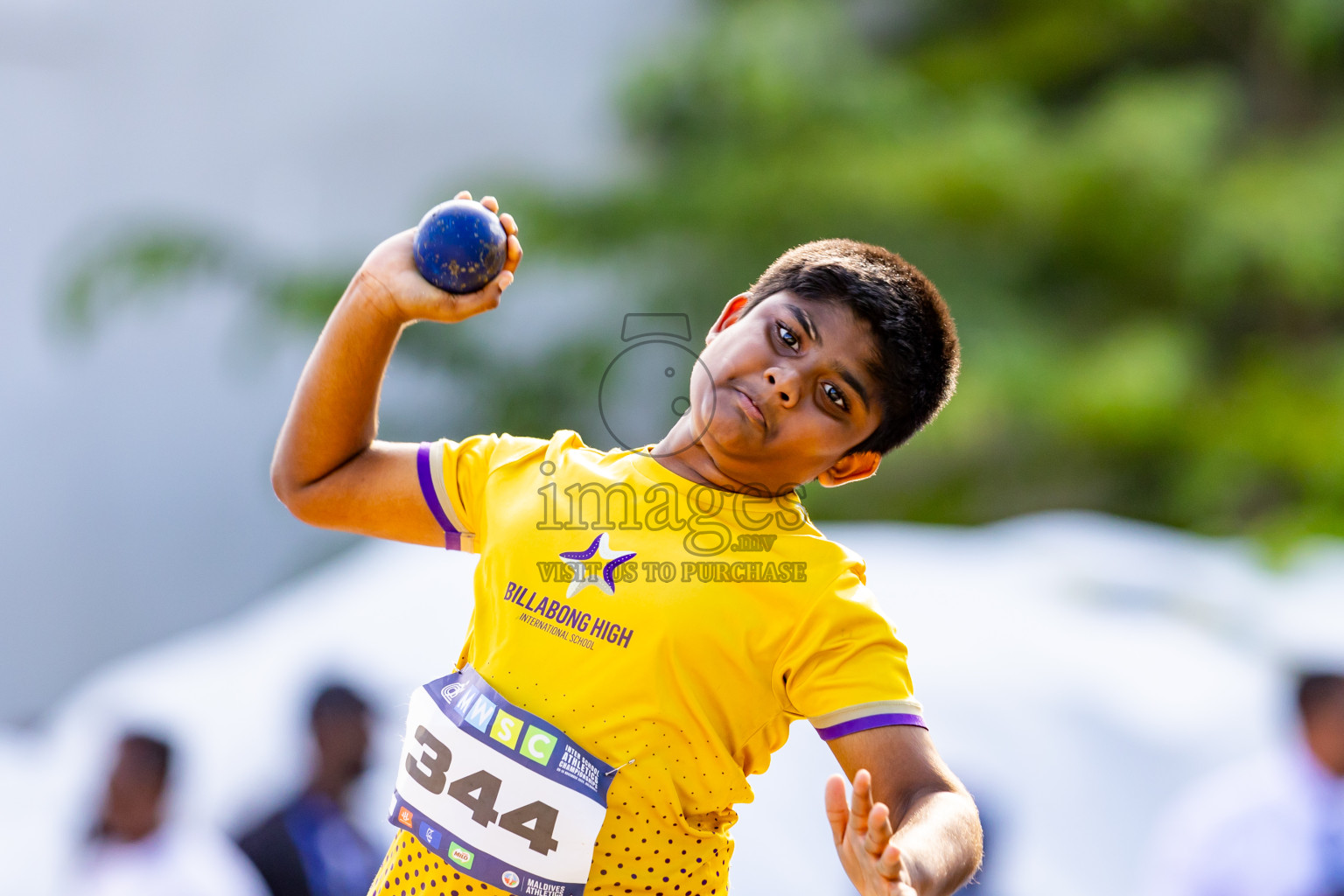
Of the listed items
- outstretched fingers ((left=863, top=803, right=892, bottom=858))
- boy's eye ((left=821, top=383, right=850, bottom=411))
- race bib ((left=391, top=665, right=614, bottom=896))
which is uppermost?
boy's eye ((left=821, top=383, right=850, bottom=411))

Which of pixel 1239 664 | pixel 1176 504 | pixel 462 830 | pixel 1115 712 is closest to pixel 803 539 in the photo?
pixel 462 830

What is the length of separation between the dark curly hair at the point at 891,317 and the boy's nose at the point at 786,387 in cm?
10

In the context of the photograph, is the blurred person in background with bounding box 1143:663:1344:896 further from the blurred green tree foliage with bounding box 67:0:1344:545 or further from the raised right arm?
the raised right arm

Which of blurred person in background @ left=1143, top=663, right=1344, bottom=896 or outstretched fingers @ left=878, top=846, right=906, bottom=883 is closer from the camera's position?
outstretched fingers @ left=878, top=846, right=906, bottom=883

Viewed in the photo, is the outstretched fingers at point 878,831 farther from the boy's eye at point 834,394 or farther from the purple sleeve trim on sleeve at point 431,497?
the purple sleeve trim on sleeve at point 431,497

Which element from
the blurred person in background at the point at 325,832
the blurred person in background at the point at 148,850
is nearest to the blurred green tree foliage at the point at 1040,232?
the blurred person in background at the point at 325,832

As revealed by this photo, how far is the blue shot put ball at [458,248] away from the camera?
1.59m

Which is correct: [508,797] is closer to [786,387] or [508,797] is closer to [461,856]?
[461,856]

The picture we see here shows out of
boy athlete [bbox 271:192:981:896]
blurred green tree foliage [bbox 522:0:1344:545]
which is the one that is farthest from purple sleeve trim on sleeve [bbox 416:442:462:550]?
blurred green tree foliage [bbox 522:0:1344:545]

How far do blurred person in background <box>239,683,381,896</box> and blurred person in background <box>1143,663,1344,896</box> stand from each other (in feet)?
7.94

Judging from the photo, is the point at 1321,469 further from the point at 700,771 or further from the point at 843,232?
the point at 700,771

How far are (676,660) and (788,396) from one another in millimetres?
348

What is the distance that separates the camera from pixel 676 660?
1438 mm

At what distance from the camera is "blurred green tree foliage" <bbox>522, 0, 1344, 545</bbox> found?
6.80m
